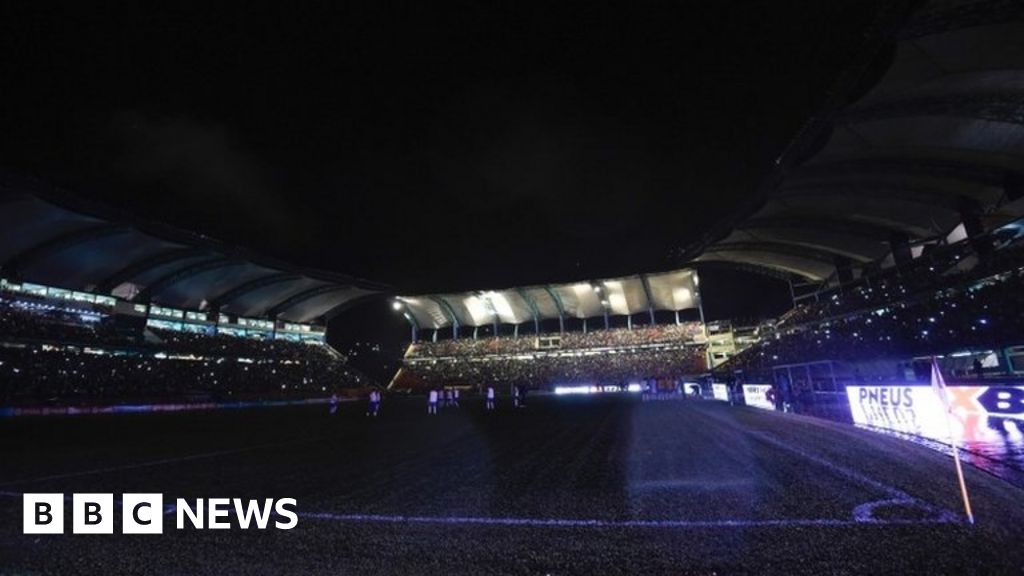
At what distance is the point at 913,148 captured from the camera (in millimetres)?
19094

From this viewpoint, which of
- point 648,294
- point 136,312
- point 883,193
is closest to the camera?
point 883,193

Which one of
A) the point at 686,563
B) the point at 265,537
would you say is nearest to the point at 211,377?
the point at 265,537

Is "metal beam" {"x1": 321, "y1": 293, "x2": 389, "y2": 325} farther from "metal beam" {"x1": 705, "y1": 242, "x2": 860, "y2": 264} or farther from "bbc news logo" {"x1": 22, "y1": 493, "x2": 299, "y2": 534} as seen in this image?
"bbc news logo" {"x1": 22, "y1": 493, "x2": 299, "y2": 534}

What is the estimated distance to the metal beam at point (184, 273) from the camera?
135 feet

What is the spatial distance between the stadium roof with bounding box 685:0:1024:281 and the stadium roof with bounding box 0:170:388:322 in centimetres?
4005

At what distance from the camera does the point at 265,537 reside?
4629 mm

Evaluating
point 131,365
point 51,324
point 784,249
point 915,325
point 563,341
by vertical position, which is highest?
point 51,324

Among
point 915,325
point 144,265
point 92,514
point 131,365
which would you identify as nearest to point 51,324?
point 131,365

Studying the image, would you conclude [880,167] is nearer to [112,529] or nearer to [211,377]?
[112,529]

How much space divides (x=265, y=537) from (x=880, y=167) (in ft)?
88.9

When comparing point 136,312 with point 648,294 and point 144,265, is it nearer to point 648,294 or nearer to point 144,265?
point 144,265

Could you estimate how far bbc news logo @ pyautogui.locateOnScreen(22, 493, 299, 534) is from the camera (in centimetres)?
503

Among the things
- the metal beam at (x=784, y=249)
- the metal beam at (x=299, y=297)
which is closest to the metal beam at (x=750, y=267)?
the metal beam at (x=784, y=249)

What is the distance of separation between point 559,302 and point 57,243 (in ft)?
162
